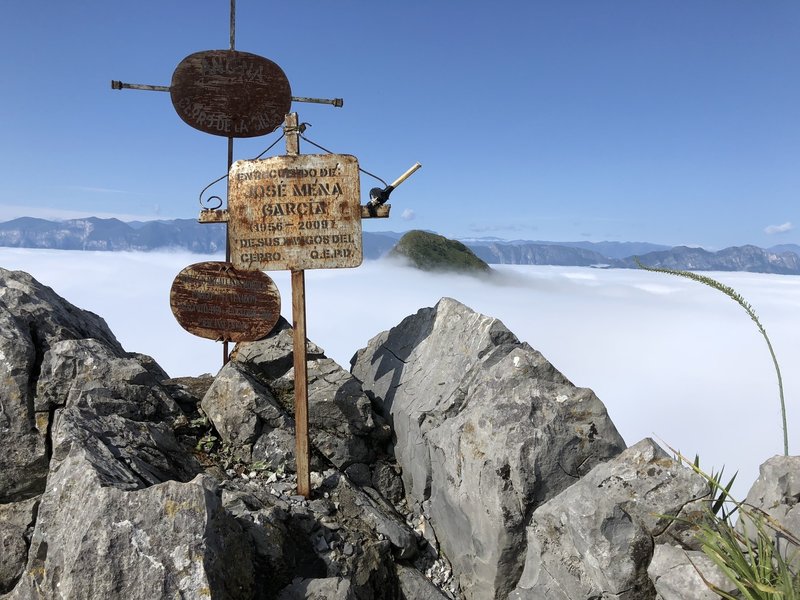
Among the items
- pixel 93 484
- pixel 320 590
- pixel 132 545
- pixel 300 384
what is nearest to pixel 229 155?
pixel 300 384

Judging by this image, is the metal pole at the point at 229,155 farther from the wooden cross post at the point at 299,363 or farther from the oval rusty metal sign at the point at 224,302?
the wooden cross post at the point at 299,363

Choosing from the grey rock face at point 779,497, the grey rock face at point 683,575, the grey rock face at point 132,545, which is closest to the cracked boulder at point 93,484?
the grey rock face at point 132,545

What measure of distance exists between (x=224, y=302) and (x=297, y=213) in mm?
3800

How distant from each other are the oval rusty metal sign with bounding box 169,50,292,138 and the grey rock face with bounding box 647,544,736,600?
10.3 m

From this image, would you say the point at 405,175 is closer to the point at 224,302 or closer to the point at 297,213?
the point at 297,213

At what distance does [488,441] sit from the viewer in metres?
7.16

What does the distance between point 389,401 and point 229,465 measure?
8.69 ft

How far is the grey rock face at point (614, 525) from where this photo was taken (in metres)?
5.77

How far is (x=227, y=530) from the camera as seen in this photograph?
5.73 metres

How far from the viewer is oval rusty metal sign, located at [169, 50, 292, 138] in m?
11.8

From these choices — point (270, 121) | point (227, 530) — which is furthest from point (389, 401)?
point (270, 121)

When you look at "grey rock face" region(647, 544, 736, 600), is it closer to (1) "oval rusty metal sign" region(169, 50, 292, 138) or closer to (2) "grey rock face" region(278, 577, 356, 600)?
(2) "grey rock face" region(278, 577, 356, 600)

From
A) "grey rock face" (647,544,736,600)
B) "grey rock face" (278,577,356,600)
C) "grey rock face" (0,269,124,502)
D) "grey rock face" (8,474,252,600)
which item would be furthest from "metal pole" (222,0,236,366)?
"grey rock face" (647,544,736,600)

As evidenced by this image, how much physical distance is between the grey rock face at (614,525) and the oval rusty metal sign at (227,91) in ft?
30.9
